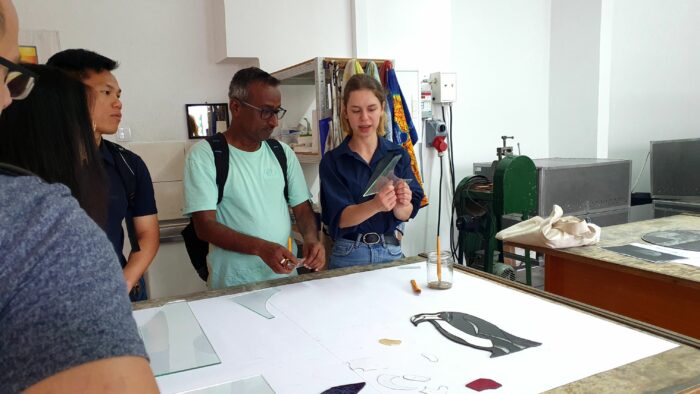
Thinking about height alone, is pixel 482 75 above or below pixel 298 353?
above

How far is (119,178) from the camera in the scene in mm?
1581

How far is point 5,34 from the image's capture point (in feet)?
1.63

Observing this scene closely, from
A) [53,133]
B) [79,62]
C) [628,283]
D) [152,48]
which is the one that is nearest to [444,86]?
[152,48]

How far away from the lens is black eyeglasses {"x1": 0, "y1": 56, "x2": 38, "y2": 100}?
1.65ft

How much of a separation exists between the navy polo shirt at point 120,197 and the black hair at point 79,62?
0.27 metres

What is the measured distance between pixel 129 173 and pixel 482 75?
138 inches

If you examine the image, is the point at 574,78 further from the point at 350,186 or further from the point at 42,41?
the point at 42,41

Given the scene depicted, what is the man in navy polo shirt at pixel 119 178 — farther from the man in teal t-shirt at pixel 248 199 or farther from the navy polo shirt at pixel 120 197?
the man in teal t-shirt at pixel 248 199

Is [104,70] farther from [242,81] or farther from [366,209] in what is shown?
[366,209]

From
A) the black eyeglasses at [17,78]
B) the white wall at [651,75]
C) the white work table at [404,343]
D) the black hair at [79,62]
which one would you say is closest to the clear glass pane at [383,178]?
the white work table at [404,343]

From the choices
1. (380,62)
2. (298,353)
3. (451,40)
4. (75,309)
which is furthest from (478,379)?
(451,40)

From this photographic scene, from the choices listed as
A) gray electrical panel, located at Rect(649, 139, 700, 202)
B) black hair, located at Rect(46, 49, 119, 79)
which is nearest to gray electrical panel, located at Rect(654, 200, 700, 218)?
gray electrical panel, located at Rect(649, 139, 700, 202)

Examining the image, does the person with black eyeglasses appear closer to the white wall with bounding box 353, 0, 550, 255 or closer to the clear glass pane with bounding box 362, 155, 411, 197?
the clear glass pane with bounding box 362, 155, 411, 197

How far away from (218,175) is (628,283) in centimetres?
154
